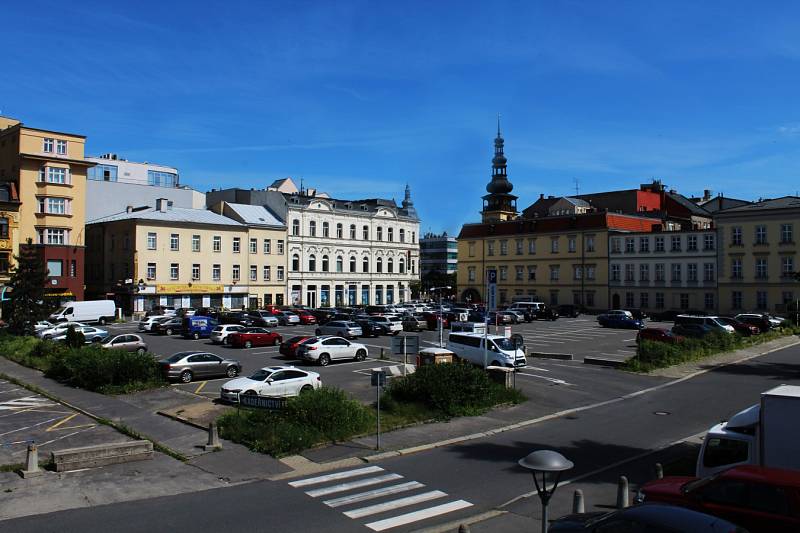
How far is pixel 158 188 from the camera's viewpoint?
283 feet

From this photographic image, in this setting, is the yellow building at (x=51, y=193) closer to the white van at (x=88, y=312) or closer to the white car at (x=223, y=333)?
the white van at (x=88, y=312)

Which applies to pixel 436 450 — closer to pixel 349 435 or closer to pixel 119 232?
pixel 349 435

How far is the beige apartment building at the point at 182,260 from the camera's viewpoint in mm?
68438

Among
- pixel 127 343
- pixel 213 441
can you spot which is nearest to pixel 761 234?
pixel 127 343

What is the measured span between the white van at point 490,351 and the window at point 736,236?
1738 inches

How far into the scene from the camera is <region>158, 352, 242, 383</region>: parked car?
28000 mm

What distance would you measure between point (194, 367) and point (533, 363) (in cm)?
1791

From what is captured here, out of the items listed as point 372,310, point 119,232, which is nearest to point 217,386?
point 372,310

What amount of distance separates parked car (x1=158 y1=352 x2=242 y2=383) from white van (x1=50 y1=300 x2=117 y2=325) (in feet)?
109

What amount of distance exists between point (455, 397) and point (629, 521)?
1464 centimetres

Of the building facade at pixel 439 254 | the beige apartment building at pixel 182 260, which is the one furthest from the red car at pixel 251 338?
the building facade at pixel 439 254

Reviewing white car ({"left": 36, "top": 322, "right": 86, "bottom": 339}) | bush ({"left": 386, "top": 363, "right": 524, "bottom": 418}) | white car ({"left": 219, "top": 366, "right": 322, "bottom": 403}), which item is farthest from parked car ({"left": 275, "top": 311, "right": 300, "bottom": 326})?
bush ({"left": 386, "top": 363, "right": 524, "bottom": 418})

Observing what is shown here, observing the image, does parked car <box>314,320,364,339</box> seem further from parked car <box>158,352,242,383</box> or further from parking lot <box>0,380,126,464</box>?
parking lot <box>0,380,126,464</box>

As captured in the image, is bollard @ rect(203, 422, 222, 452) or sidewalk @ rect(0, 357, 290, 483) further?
bollard @ rect(203, 422, 222, 452)
